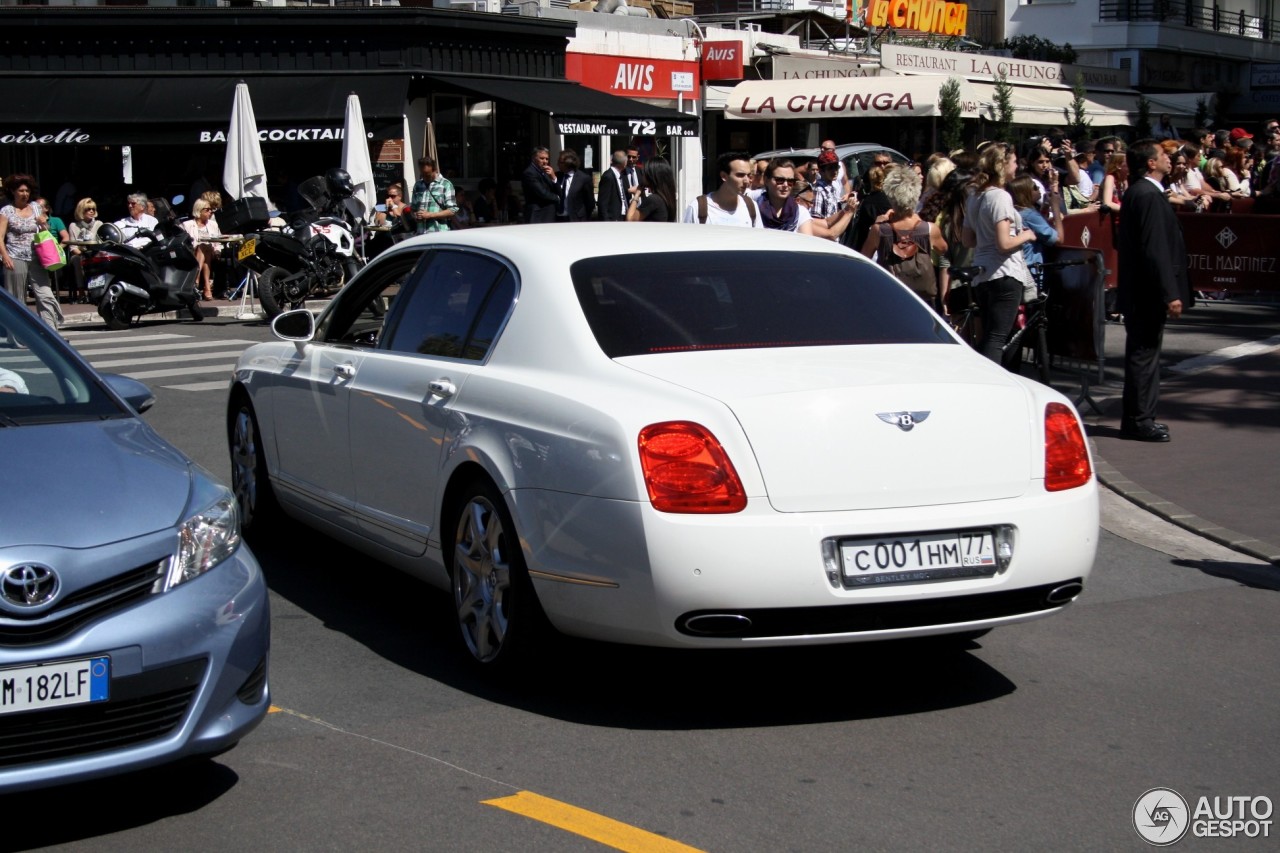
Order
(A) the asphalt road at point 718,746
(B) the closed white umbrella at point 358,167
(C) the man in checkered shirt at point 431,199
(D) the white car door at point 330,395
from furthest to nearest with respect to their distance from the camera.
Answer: (B) the closed white umbrella at point 358,167 < (C) the man in checkered shirt at point 431,199 < (D) the white car door at point 330,395 < (A) the asphalt road at point 718,746

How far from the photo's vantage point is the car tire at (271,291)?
1884 cm

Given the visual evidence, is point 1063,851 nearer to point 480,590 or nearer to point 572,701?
point 572,701

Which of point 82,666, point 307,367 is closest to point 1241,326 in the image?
point 307,367

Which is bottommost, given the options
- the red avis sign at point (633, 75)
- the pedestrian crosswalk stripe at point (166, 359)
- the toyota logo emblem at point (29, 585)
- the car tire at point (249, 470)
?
the pedestrian crosswalk stripe at point (166, 359)

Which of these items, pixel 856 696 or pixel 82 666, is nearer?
pixel 82 666

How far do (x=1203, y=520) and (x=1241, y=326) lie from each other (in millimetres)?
9199

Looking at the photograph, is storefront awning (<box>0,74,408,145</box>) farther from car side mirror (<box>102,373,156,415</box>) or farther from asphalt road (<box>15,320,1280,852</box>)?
car side mirror (<box>102,373,156,415</box>)

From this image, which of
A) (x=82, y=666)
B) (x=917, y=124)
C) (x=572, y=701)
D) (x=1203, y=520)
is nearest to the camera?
(x=82, y=666)

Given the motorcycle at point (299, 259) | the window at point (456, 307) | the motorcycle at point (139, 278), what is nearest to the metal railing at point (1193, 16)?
the motorcycle at point (299, 259)

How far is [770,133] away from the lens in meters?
42.4

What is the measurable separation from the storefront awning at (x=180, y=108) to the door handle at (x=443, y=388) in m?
22.2

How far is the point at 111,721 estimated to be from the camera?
406 centimetres

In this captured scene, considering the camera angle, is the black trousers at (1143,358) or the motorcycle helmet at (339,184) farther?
the motorcycle helmet at (339,184)

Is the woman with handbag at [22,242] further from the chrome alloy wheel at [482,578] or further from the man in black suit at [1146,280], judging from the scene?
the chrome alloy wheel at [482,578]
